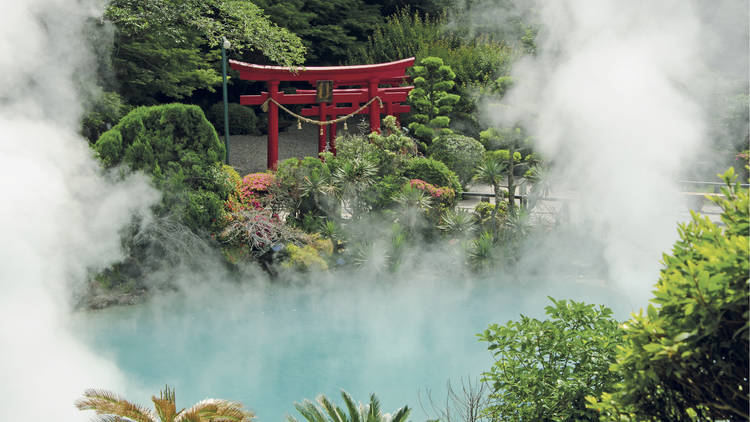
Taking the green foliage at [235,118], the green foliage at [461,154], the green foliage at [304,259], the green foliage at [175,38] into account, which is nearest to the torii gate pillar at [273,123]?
the green foliage at [175,38]

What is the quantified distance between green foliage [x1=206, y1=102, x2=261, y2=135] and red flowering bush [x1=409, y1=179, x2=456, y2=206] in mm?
11800

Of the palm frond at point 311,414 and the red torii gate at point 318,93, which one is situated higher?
the red torii gate at point 318,93

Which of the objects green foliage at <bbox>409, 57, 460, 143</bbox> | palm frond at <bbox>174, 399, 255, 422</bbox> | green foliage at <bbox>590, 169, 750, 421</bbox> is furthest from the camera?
green foliage at <bbox>409, 57, 460, 143</bbox>

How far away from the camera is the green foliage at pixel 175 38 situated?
1427cm

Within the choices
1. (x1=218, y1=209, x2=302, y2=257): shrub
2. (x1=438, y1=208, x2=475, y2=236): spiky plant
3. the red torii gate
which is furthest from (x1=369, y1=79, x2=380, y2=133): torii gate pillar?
(x1=218, y1=209, x2=302, y2=257): shrub

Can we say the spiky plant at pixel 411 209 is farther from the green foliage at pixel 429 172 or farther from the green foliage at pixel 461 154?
the green foliage at pixel 461 154

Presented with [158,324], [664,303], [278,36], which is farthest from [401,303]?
[664,303]

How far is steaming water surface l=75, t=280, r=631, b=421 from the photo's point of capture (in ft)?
27.5

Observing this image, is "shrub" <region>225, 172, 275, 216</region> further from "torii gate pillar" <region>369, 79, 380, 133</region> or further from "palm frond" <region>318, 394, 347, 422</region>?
"palm frond" <region>318, 394, 347, 422</region>

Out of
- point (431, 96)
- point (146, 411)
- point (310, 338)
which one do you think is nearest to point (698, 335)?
point (146, 411)

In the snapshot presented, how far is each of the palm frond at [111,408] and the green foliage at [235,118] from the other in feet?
62.5

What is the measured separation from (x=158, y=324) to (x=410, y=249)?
5027mm

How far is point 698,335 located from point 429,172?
447 inches

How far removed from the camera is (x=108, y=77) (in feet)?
51.4
